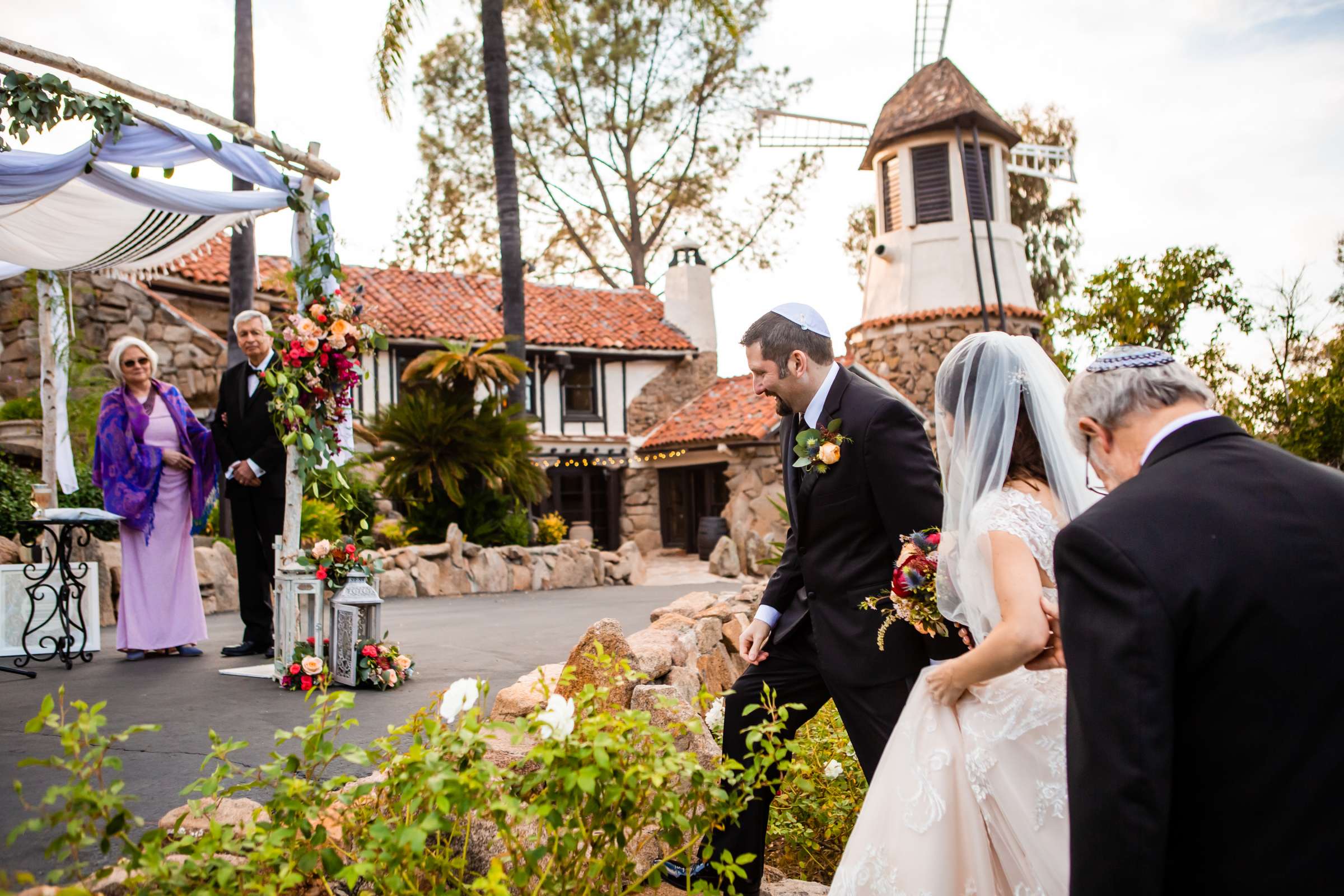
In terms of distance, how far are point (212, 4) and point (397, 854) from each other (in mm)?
15858

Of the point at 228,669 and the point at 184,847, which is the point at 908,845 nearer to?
the point at 184,847

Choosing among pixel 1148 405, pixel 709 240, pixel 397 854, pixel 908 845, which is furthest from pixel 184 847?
pixel 709 240

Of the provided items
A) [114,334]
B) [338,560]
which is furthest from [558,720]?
[114,334]

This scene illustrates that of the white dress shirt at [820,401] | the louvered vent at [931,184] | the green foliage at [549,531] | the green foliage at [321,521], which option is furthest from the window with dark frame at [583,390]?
the white dress shirt at [820,401]

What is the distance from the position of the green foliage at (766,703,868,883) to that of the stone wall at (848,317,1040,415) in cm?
1494

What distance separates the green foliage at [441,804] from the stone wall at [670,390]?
2106 centimetres

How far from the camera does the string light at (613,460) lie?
854 inches

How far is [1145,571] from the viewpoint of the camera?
4.25 ft

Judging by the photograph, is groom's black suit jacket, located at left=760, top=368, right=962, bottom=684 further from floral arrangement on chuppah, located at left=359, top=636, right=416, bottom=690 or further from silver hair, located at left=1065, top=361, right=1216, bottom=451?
floral arrangement on chuppah, located at left=359, top=636, right=416, bottom=690

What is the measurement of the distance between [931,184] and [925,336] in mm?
3166

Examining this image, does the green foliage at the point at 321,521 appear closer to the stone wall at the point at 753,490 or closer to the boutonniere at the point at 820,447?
the stone wall at the point at 753,490

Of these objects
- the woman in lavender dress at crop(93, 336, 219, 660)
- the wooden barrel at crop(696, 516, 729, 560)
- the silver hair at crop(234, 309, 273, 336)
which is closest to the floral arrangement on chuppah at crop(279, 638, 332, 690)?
the woman in lavender dress at crop(93, 336, 219, 660)

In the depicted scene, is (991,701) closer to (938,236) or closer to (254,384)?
(254,384)

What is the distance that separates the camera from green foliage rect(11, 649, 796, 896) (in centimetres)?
160
